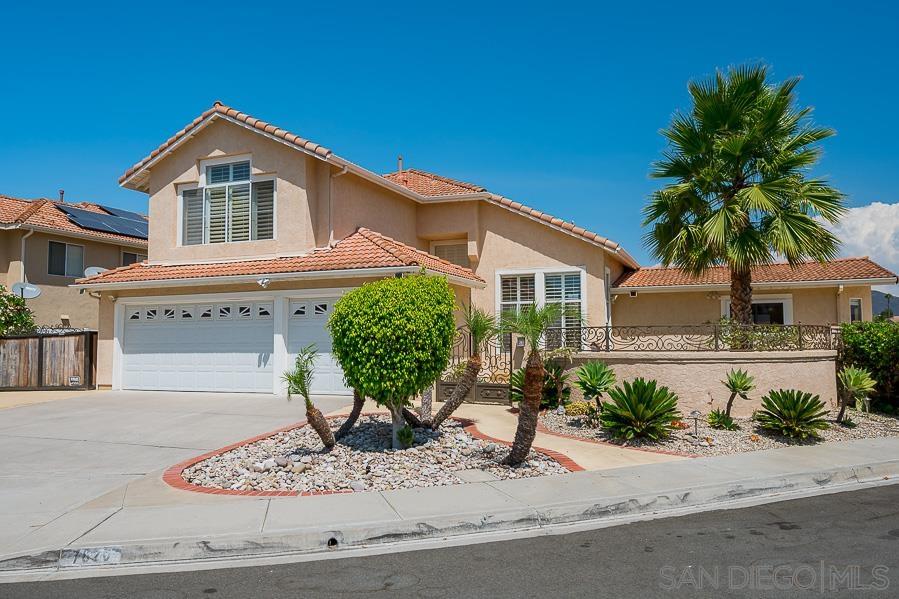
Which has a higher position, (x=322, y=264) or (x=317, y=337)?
(x=322, y=264)

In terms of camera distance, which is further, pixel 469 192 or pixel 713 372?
pixel 469 192

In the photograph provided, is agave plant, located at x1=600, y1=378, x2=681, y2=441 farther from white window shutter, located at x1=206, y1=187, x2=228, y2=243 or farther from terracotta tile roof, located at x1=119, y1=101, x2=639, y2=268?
white window shutter, located at x1=206, y1=187, x2=228, y2=243

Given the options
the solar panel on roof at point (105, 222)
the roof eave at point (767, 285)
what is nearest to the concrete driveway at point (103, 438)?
the roof eave at point (767, 285)

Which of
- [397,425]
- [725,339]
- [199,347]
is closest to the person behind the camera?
[397,425]

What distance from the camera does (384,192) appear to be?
18.4 meters

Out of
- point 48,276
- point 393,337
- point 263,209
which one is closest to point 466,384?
point 393,337

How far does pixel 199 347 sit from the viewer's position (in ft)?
55.5

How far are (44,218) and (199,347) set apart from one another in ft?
37.7

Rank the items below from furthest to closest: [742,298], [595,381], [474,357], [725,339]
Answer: [742,298] → [725,339] → [595,381] → [474,357]

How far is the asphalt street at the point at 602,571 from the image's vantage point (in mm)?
5012

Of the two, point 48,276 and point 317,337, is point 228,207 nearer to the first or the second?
point 317,337

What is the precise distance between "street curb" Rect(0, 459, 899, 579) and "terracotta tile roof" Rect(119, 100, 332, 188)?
445 inches

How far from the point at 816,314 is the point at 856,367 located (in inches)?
243

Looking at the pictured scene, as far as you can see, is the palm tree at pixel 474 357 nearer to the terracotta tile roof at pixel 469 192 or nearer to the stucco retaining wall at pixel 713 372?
the stucco retaining wall at pixel 713 372
